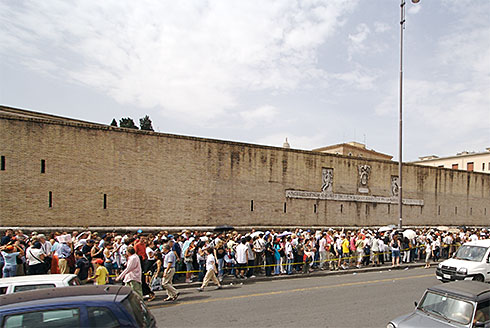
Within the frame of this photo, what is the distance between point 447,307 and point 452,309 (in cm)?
9

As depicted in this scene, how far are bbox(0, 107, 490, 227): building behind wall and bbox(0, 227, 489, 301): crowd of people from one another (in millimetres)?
6025

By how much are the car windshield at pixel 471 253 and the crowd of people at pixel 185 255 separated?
12.9 feet

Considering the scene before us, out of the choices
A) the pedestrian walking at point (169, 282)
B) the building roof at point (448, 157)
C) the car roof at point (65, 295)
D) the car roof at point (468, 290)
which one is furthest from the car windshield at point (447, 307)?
the building roof at point (448, 157)

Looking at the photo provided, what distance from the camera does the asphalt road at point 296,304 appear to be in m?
7.53

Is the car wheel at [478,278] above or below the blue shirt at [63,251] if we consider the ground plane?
below

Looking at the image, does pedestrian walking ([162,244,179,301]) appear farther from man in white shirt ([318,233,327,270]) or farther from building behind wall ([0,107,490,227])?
building behind wall ([0,107,490,227])

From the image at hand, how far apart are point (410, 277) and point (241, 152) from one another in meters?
15.7

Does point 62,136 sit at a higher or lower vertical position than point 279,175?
higher

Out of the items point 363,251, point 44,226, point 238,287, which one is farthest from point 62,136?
point 363,251

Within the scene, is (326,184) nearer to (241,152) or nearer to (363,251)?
(241,152)

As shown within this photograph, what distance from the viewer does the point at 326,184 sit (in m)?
30.2

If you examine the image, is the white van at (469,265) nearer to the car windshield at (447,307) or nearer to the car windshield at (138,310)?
the car windshield at (447,307)

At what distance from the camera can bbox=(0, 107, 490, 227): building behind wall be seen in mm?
19547

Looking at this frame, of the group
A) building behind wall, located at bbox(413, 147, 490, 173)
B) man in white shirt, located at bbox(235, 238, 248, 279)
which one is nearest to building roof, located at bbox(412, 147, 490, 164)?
building behind wall, located at bbox(413, 147, 490, 173)
